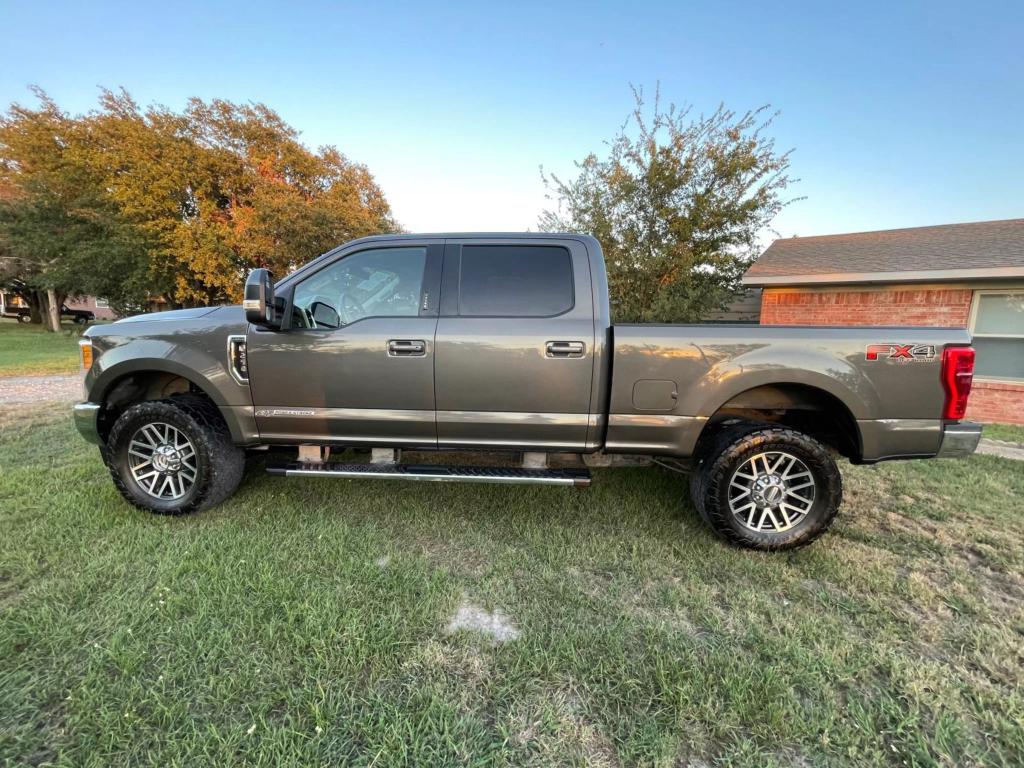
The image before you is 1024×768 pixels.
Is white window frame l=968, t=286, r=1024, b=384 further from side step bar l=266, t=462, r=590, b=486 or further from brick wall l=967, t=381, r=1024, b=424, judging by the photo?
side step bar l=266, t=462, r=590, b=486

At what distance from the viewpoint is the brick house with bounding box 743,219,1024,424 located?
287 inches

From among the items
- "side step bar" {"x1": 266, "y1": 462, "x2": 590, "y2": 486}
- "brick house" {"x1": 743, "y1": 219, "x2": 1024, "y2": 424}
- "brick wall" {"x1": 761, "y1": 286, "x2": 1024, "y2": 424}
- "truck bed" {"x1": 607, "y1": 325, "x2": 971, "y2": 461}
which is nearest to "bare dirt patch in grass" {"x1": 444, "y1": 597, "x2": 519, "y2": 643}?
"side step bar" {"x1": 266, "y1": 462, "x2": 590, "y2": 486}

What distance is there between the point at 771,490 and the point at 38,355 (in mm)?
19754

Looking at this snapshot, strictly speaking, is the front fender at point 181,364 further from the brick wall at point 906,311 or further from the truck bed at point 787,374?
the brick wall at point 906,311

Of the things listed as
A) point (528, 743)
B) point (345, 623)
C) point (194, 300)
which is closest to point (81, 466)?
point (345, 623)

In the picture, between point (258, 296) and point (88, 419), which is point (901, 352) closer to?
point (258, 296)

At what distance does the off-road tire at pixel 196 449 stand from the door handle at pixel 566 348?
2.46 meters

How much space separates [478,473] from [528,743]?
1.59 meters

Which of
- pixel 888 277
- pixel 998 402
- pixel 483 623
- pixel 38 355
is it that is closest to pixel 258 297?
pixel 483 623

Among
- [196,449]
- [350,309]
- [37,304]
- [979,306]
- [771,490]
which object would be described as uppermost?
[37,304]

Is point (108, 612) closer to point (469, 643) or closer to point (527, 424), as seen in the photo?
point (469, 643)

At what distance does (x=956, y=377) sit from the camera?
105 inches

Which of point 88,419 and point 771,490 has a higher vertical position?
point 88,419

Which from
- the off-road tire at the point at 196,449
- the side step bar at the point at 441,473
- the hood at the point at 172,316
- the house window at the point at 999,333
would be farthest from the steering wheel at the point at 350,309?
the house window at the point at 999,333
